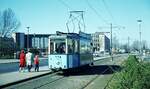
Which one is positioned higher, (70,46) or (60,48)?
(70,46)

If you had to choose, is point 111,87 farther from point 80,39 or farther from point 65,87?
point 80,39

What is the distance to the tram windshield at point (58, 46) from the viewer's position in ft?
85.0

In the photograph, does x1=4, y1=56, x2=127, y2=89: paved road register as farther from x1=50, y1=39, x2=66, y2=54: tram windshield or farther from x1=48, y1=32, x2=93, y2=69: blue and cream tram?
x1=50, y1=39, x2=66, y2=54: tram windshield

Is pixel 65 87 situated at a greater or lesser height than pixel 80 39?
lesser

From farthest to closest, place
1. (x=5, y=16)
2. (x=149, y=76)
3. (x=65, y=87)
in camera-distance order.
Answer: (x=5, y=16), (x=65, y=87), (x=149, y=76)

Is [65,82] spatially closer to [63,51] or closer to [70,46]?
[63,51]

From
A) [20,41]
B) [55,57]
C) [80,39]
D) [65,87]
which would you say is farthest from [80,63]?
[20,41]

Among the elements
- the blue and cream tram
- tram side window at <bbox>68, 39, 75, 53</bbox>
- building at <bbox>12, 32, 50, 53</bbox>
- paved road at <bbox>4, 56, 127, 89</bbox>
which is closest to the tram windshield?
the blue and cream tram

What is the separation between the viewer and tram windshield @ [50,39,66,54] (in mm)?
25906

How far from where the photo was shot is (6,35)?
91875mm

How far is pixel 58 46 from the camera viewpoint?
2609 cm

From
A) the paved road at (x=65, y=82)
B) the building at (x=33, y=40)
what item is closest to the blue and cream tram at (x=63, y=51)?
the paved road at (x=65, y=82)

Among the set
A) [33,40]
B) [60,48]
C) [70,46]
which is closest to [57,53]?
[60,48]

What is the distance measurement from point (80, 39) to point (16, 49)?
5832cm
